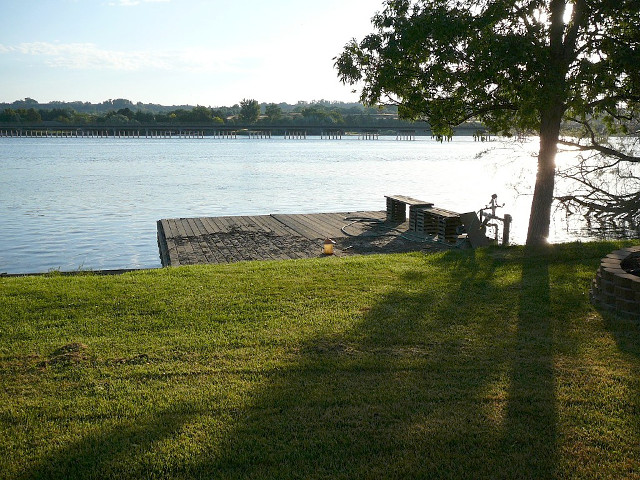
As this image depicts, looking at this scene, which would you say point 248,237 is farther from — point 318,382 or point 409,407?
point 409,407

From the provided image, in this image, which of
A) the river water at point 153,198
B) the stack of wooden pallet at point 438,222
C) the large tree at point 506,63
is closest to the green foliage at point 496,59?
the large tree at point 506,63

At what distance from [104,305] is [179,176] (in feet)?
151

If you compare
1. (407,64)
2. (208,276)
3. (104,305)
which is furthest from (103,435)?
(407,64)

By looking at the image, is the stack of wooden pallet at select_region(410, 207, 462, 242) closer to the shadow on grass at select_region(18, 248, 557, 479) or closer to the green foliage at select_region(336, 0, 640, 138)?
the green foliage at select_region(336, 0, 640, 138)

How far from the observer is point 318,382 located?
540 cm

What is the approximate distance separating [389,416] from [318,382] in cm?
87

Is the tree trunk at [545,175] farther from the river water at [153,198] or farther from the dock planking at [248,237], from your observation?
the dock planking at [248,237]

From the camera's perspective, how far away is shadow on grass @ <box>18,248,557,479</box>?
4.08 m

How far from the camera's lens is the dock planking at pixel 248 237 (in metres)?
13.9

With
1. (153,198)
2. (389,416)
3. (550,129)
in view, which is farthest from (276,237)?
(153,198)

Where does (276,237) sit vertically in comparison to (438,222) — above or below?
below

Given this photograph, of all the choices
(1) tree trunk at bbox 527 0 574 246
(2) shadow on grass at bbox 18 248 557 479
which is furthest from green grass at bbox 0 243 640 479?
(1) tree trunk at bbox 527 0 574 246

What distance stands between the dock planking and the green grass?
15.6ft

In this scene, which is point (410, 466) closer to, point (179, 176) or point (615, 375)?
point (615, 375)
